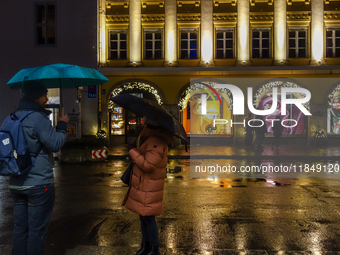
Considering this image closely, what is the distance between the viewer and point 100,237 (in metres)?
5.41

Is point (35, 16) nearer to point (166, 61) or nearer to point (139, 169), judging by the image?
point (166, 61)

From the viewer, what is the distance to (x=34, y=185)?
357cm

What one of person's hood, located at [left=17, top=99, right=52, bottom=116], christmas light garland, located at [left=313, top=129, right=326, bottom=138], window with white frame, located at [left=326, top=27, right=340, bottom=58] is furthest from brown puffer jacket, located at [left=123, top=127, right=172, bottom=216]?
window with white frame, located at [left=326, top=27, right=340, bottom=58]

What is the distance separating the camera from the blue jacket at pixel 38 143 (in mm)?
3578

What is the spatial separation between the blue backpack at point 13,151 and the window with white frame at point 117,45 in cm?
2021

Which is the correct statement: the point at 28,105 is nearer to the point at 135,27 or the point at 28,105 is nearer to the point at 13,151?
the point at 13,151

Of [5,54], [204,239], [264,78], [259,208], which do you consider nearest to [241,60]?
[264,78]

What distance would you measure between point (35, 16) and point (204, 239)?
2127cm

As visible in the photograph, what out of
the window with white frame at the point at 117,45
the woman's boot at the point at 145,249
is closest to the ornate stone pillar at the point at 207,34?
the window with white frame at the point at 117,45

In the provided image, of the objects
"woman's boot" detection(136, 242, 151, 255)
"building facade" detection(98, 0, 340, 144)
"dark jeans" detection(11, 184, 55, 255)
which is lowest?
"woman's boot" detection(136, 242, 151, 255)

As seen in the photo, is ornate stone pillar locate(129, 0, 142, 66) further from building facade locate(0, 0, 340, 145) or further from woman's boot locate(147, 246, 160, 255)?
woman's boot locate(147, 246, 160, 255)

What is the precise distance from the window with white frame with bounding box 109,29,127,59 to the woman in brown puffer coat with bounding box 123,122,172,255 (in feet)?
64.2

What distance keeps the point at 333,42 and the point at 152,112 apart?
22094mm

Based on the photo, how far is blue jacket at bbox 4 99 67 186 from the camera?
358cm
